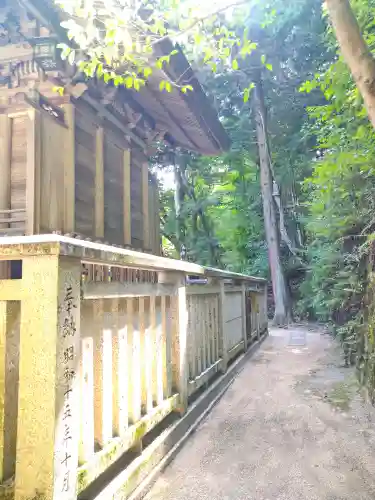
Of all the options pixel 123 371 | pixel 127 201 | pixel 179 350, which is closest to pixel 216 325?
pixel 179 350

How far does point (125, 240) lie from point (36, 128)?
7.85 ft

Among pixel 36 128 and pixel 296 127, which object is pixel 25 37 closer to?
pixel 36 128

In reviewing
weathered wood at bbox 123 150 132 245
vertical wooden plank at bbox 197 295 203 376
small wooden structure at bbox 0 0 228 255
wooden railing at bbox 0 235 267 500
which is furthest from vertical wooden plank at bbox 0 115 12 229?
wooden railing at bbox 0 235 267 500

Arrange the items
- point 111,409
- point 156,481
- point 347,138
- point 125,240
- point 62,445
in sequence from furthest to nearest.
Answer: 1. point 125,240
2. point 347,138
3. point 156,481
4. point 111,409
5. point 62,445

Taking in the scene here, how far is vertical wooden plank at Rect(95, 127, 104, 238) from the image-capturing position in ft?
17.4

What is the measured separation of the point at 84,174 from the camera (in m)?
5.05

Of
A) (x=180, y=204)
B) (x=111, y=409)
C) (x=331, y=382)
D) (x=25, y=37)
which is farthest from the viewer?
(x=180, y=204)

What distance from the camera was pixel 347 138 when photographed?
5.21m

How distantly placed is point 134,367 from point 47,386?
84 cm

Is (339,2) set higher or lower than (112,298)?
higher

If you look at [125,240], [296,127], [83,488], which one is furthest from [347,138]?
[296,127]

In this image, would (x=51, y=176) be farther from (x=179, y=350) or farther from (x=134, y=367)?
(x=134, y=367)

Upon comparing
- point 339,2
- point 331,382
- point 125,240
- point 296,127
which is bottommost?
point 331,382

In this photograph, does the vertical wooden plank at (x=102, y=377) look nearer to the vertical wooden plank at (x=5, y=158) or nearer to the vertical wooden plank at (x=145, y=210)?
the vertical wooden plank at (x=5, y=158)
